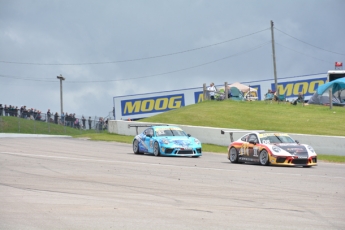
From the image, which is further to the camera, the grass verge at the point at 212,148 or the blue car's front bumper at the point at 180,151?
the grass verge at the point at 212,148

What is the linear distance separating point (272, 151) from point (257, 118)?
18.0 m

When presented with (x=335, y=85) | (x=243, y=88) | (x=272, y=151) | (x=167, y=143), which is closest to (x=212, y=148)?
(x=167, y=143)

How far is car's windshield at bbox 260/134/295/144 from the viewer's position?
2096 centimetres

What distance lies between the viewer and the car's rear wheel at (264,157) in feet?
67.1

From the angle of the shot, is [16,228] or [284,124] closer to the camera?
[16,228]

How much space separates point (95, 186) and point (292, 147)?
9.04 m

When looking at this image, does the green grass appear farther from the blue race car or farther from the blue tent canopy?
the blue race car

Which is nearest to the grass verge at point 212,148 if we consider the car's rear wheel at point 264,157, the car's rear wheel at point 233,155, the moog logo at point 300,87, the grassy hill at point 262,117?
the grassy hill at point 262,117

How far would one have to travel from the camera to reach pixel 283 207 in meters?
10.4

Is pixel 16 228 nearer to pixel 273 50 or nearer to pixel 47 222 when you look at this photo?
pixel 47 222

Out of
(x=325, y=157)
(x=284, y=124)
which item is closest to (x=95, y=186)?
(x=325, y=157)

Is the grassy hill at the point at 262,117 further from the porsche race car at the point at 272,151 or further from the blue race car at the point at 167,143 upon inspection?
the porsche race car at the point at 272,151

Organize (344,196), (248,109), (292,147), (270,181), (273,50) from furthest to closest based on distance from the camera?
1. (273,50)
2. (248,109)
3. (292,147)
4. (270,181)
5. (344,196)

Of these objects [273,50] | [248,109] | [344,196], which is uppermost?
[273,50]
